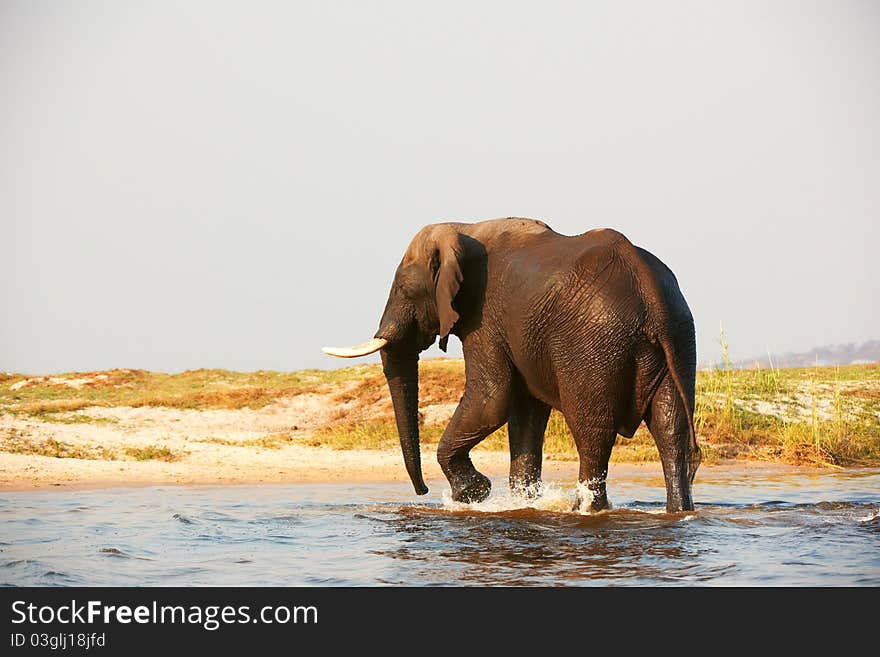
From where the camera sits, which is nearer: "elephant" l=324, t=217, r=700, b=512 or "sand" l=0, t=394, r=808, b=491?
"elephant" l=324, t=217, r=700, b=512

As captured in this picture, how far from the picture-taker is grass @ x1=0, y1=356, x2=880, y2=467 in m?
16.1

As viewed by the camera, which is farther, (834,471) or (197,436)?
(197,436)

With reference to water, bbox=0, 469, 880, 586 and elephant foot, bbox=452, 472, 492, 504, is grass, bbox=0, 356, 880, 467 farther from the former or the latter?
elephant foot, bbox=452, 472, 492, 504

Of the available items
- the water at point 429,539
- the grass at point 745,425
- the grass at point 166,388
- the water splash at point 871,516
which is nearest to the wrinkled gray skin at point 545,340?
the water at point 429,539

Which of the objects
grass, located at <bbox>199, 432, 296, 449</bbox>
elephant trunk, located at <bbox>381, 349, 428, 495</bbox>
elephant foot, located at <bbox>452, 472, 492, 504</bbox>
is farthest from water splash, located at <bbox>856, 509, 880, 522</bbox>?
grass, located at <bbox>199, 432, 296, 449</bbox>

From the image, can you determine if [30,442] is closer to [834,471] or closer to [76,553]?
[76,553]

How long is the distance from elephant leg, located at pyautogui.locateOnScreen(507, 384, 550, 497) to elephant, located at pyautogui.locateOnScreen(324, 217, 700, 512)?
0.04 feet

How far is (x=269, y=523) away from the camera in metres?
10.3

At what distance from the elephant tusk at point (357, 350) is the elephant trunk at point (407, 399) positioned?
0.28 m
